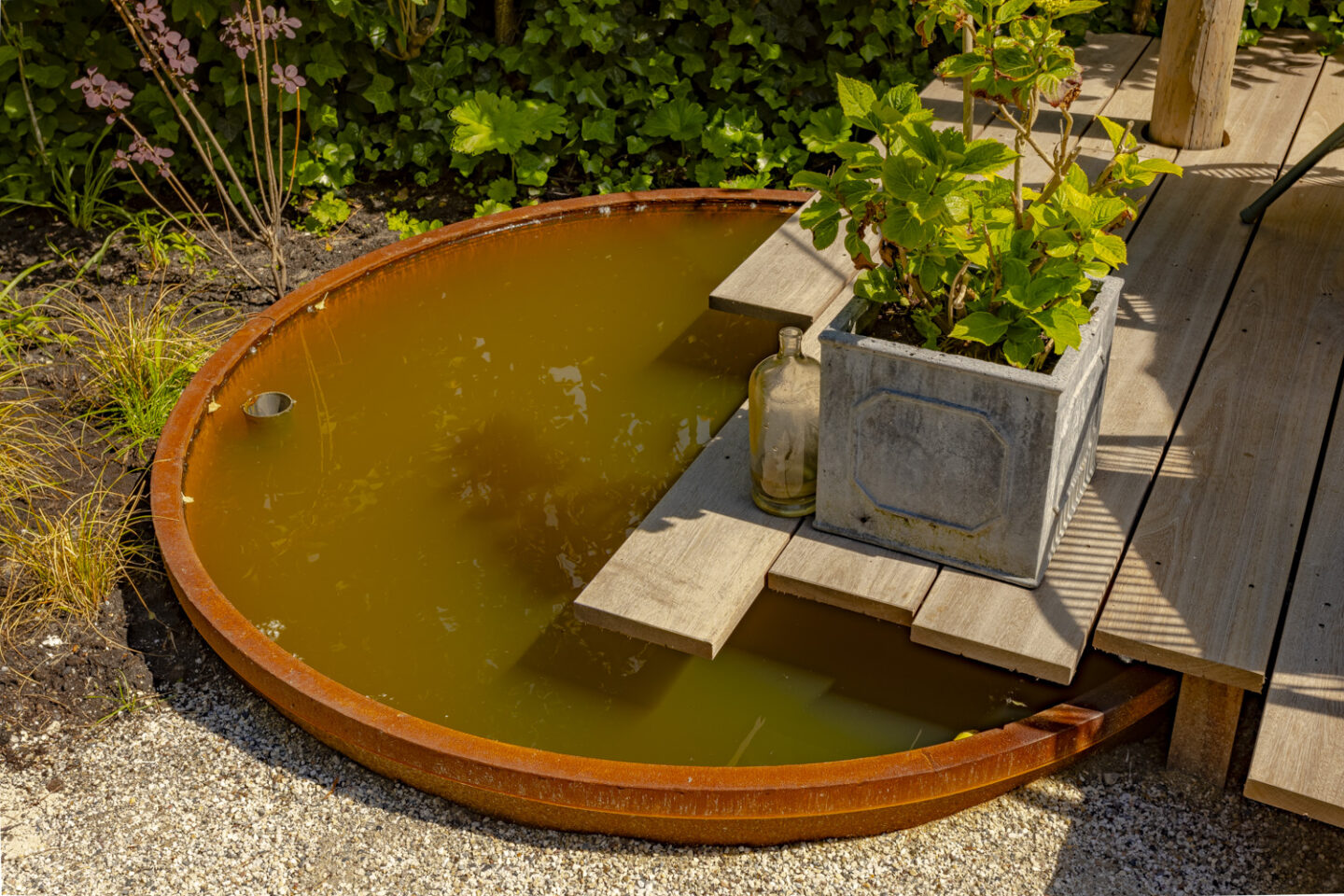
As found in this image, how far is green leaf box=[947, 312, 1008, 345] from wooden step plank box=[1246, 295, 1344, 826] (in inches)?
31.2

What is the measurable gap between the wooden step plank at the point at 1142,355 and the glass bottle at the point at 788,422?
350mm

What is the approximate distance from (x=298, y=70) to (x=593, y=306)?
1.73m

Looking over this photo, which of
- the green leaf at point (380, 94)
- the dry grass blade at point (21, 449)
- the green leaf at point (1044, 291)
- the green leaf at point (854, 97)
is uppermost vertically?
the green leaf at point (854, 97)

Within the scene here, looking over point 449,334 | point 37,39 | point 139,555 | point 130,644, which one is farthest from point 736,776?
point 37,39

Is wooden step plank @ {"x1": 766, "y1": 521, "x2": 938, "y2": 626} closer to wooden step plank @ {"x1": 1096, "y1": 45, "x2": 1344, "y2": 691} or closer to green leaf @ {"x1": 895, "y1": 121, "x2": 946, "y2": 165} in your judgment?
wooden step plank @ {"x1": 1096, "y1": 45, "x2": 1344, "y2": 691}

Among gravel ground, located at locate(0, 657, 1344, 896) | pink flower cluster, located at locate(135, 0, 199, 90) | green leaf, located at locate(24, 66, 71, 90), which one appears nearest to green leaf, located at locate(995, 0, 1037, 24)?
gravel ground, located at locate(0, 657, 1344, 896)

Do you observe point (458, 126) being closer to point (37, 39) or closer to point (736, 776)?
point (37, 39)

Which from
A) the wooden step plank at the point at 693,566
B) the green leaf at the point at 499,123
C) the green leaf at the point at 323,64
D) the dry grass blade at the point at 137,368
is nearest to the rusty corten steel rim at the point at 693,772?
the wooden step plank at the point at 693,566

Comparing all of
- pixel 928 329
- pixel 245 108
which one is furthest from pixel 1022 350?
pixel 245 108

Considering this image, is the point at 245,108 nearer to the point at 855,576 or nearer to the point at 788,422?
the point at 788,422

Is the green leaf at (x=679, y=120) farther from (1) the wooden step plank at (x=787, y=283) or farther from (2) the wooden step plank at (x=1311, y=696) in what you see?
(2) the wooden step plank at (x=1311, y=696)

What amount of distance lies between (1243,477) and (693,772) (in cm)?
134

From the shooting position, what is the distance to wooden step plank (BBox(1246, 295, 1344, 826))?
2.10 meters

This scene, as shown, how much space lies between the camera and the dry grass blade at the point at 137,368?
3.57 meters
